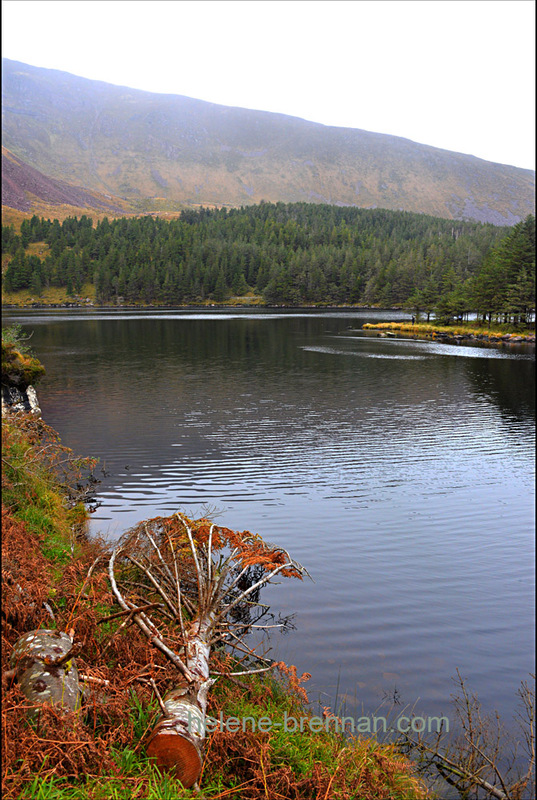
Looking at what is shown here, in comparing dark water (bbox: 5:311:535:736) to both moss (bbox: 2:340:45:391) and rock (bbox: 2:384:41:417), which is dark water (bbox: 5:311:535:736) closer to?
rock (bbox: 2:384:41:417)

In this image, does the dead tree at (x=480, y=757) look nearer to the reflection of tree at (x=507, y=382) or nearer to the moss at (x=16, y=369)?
the moss at (x=16, y=369)

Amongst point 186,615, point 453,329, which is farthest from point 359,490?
point 453,329

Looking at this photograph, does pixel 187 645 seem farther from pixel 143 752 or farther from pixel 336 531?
pixel 336 531

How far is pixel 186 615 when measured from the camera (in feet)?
30.2

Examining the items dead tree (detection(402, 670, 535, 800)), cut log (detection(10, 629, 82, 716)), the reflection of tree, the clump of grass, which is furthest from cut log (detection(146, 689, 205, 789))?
the clump of grass

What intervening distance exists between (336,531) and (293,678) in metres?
7.63

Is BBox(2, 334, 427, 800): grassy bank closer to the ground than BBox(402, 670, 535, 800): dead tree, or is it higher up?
higher up

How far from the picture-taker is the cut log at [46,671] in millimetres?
5570

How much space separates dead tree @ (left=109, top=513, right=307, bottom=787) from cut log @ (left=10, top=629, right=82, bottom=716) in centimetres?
84

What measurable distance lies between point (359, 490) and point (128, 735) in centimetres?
1445

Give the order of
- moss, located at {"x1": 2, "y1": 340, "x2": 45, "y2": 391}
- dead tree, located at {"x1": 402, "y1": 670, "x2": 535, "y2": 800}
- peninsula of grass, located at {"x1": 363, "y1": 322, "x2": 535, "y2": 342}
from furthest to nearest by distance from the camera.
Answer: peninsula of grass, located at {"x1": 363, "y1": 322, "x2": 535, "y2": 342}, moss, located at {"x1": 2, "y1": 340, "x2": 45, "y2": 391}, dead tree, located at {"x1": 402, "y1": 670, "x2": 535, "y2": 800}

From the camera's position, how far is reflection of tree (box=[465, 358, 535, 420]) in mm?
35500

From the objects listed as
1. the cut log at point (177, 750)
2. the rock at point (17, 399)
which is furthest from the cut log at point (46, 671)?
the rock at point (17, 399)

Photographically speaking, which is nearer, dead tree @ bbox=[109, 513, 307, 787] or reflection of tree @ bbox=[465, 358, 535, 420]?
dead tree @ bbox=[109, 513, 307, 787]
